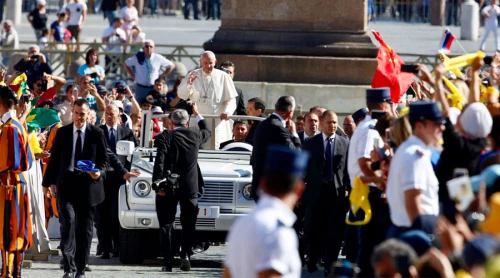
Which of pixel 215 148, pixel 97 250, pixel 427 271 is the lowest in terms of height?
pixel 97 250

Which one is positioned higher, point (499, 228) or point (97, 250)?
point (499, 228)

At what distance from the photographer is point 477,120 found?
941 centimetres

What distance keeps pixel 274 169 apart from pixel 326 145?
783 centimetres

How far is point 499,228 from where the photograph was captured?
683cm

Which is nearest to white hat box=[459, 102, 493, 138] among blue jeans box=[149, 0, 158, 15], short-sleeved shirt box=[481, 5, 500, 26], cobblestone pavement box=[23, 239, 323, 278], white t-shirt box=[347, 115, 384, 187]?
white t-shirt box=[347, 115, 384, 187]

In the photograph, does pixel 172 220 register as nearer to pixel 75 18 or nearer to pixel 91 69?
pixel 91 69

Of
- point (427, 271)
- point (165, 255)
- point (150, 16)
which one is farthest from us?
point (150, 16)

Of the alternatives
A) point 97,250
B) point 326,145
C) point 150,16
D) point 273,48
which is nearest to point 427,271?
point 326,145

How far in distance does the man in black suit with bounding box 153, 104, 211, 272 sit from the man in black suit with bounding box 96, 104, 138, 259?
1.18m

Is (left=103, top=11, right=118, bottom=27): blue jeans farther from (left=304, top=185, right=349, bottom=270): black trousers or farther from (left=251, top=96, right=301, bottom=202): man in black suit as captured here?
(left=251, top=96, right=301, bottom=202): man in black suit

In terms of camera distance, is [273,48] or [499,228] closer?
[499,228]

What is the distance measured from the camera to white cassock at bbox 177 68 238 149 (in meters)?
17.9

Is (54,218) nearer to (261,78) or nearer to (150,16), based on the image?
(261,78)

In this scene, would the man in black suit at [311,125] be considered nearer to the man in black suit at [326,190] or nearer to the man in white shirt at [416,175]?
the man in black suit at [326,190]
